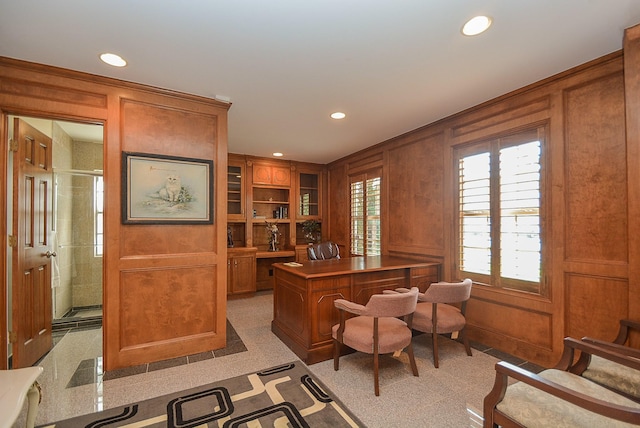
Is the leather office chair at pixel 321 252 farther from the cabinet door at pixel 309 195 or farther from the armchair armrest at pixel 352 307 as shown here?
the cabinet door at pixel 309 195

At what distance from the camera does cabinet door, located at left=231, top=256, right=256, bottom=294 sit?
521 centimetres

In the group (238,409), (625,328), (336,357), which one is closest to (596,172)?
(625,328)

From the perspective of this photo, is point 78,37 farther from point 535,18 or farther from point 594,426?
point 594,426

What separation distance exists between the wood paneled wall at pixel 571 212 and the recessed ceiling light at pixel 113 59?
3508 millimetres

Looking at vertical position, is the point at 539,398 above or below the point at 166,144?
below

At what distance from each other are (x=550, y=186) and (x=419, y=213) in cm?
157

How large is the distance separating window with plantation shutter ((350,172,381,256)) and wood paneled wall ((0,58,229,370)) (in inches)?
107

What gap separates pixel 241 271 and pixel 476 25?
4806 millimetres

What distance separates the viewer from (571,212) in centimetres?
254

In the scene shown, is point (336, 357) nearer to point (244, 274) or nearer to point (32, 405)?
point (32, 405)

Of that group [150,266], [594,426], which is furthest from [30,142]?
[594,426]

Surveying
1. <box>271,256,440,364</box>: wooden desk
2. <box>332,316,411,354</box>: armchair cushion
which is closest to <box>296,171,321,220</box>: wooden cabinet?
<box>271,256,440,364</box>: wooden desk

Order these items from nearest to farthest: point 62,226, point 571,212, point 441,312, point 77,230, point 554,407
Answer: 1. point 554,407
2. point 571,212
3. point 441,312
4. point 62,226
5. point 77,230

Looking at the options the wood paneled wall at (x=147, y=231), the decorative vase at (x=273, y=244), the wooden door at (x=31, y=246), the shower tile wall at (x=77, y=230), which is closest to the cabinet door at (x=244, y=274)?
the decorative vase at (x=273, y=244)
